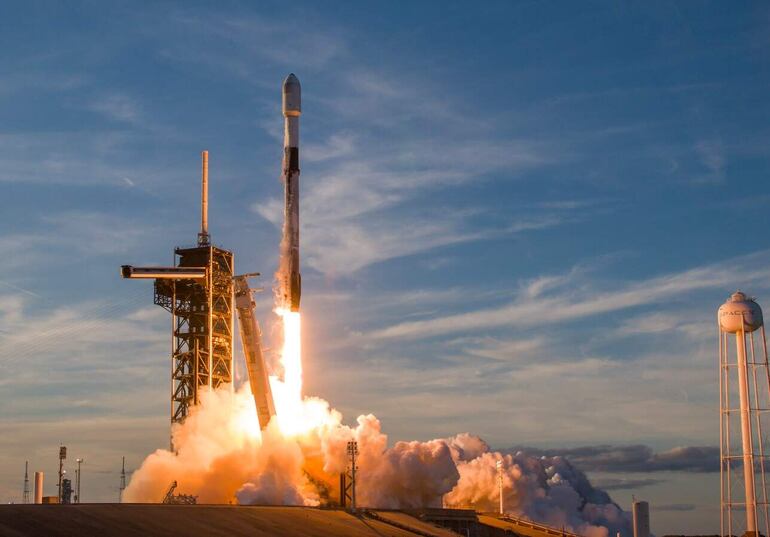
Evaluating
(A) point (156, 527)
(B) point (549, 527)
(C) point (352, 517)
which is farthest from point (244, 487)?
(B) point (549, 527)

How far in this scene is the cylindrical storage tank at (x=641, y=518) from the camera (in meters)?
80.4

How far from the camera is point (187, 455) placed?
113688 mm

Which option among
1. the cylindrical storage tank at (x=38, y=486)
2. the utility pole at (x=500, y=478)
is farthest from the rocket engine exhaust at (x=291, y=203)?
the utility pole at (x=500, y=478)

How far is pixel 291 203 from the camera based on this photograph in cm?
10675

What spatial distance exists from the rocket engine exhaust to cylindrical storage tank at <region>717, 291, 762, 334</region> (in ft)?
120

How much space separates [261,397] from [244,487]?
10528mm

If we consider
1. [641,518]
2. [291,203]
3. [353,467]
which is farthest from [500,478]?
[641,518]

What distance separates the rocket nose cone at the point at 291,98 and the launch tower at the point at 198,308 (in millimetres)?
23666

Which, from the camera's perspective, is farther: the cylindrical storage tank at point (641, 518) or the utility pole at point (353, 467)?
the utility pole at point (353, 467)

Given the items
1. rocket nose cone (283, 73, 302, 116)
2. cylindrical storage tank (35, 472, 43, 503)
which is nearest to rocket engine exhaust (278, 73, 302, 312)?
rocket nose cone (283, 73, 302, 116)

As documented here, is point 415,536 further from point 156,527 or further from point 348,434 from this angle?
point 156,527

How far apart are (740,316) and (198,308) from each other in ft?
172

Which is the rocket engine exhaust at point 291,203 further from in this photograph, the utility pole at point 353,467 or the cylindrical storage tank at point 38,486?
the cylindrical storage tank at point 38,486

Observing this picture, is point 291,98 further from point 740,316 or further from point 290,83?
point 740,316
